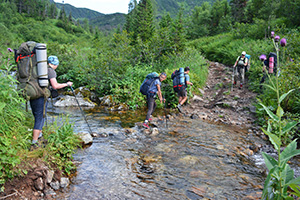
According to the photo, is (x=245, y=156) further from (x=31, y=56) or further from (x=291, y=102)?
(x=31, y=56)

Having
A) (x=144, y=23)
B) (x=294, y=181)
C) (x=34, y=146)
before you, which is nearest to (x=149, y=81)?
(x=34, y=146)

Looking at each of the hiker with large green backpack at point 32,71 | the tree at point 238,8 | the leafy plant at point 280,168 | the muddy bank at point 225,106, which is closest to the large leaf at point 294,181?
the leafy plant at point 280,168

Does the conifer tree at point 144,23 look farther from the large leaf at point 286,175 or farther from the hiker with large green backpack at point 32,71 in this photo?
the large leaf at point 286,175

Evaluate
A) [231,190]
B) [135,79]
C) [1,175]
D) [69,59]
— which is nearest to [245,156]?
[231,190]

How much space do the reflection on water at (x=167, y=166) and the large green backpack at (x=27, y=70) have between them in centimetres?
193

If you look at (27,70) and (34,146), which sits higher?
(27,70)

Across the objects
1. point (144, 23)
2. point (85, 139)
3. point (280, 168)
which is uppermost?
point (144, 23)

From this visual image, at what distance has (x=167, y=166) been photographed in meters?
4.90

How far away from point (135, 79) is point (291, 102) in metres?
7.59

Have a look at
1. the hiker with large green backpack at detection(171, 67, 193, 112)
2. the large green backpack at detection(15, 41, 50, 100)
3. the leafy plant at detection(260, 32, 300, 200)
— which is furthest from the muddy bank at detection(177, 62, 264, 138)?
the large green backpack at detection(15, 41, 50, 100)

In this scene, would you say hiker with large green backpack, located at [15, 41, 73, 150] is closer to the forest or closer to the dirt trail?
the forest

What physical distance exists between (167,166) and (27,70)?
368 centimetres

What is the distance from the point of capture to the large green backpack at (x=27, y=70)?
3.87 metres

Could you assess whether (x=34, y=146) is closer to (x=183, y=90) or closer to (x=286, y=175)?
(x=286, y=175)
